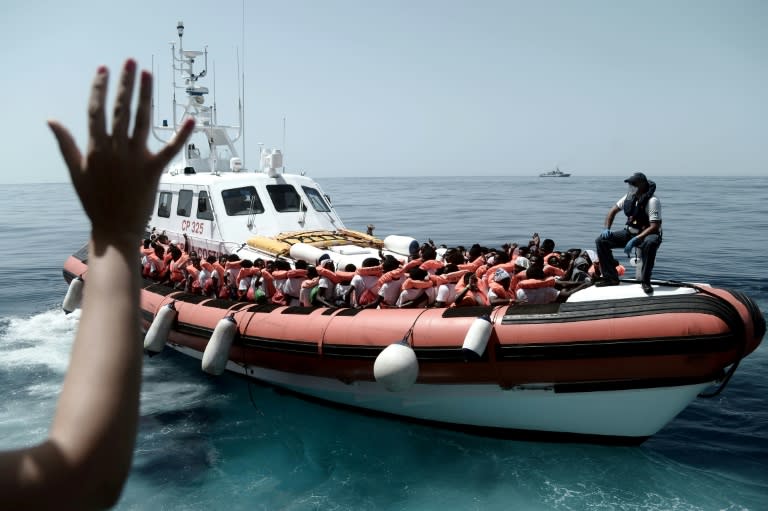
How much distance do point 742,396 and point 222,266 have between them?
618 centimetres

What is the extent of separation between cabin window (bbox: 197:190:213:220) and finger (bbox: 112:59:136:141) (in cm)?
863

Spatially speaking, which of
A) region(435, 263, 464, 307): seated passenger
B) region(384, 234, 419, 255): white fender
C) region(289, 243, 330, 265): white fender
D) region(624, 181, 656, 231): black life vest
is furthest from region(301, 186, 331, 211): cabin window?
region(624, 181, 656, 231): black life vest

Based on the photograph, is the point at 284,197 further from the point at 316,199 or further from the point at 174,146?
the point at 174,146

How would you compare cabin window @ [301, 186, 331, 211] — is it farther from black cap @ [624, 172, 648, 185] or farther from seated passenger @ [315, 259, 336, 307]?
black cap @ [624, 172, 648, 185]

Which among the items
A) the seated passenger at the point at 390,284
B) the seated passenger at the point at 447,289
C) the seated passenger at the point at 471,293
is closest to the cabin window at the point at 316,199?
the seated passenger at the point at 390,284

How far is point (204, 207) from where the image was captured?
936 cm

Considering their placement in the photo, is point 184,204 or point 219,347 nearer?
point 219,347

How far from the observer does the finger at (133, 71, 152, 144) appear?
2.77 ft

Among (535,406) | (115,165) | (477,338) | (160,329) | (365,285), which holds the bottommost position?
(535,406)

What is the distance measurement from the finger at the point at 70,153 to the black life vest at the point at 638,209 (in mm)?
5179

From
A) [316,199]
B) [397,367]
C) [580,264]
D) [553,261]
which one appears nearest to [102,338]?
[397,367]

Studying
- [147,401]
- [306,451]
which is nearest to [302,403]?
[306,451]

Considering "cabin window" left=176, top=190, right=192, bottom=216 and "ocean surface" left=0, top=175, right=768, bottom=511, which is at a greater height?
"cabin window" left=176, top=190, right=192, bottom=216

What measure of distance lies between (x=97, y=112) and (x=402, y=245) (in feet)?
24.6
